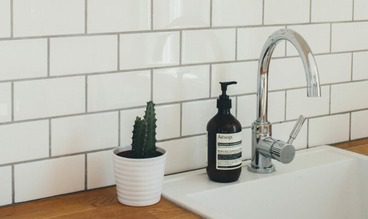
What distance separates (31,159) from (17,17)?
0.26 metres

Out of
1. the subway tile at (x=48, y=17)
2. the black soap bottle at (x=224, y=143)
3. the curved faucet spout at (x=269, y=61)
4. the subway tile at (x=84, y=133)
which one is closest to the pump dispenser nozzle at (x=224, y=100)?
the black soap bottle at (x=224, y=143)

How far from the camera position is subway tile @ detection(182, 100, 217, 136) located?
59.6 inches

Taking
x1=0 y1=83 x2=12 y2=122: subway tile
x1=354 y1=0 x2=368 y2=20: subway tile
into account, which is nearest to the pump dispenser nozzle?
x1=0 y1=83 x2=12 y2=122: subway tile

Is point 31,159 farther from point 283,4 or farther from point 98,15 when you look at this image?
point 283,4

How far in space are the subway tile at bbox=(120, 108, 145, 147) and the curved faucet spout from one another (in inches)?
10.7

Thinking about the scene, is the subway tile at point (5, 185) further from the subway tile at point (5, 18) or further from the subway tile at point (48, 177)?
the subway tile at point (5, 18)

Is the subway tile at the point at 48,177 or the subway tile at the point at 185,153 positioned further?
the subway tile at the point at 185,153

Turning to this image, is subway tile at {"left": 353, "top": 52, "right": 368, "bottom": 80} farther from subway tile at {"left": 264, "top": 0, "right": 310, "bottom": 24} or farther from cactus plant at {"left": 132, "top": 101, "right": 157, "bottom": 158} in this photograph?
cactus plant at {"left": 132, "top": 101, "right": 157, "bottom": 158}

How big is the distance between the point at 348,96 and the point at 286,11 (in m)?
0.33

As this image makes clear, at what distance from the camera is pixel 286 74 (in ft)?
5.51

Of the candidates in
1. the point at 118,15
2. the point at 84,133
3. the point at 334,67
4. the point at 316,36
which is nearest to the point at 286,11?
the point at 316,36

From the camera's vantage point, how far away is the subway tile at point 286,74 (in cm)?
165

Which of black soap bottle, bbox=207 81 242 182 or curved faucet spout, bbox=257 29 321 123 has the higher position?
curved faucet spout, bbox=257 29 321 123

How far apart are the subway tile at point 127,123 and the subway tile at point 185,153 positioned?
3.1 inches
